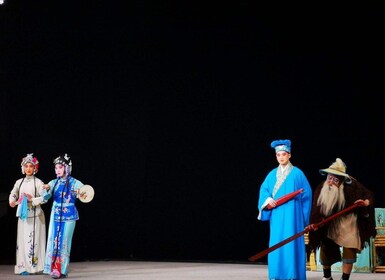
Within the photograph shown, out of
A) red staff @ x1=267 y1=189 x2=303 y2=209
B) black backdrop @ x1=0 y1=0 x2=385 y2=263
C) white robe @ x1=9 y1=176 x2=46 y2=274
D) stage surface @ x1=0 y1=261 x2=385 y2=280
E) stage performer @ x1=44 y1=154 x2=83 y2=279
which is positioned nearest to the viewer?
red staff @ x1=267 y1=189 x2=303 y2=209

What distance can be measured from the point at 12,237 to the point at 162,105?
2338 millimetres

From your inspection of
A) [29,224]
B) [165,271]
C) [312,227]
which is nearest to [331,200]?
[312,227]

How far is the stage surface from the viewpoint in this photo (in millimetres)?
6930

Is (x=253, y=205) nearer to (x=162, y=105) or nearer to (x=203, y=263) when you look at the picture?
(x=203, y=263)

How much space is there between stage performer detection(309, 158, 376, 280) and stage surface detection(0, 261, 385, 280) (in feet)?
3.04

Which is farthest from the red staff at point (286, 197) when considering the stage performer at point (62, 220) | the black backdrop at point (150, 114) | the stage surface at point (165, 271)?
the black backdrop at point (150, 114)

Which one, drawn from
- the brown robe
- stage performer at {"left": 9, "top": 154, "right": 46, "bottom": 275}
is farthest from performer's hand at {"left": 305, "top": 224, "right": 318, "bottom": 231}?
stage performer at {"left": 9, "top": 154, "right": 46, "bottom": 275}

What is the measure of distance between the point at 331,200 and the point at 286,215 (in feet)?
1.21

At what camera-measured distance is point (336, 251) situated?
607 cm

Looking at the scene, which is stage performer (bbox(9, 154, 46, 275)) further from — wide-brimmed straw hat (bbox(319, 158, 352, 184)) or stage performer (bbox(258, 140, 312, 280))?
wide-brimmed straw hat (bbox(319, 158, 352, 184))

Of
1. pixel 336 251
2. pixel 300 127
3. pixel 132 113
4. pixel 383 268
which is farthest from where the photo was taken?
pixel 132 113

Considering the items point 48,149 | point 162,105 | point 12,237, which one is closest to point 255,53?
point 162,105

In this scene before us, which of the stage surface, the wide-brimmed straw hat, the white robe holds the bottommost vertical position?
the stage surface

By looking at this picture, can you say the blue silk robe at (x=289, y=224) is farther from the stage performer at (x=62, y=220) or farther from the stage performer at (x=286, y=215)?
the stage performer at (x=62, y=220)
